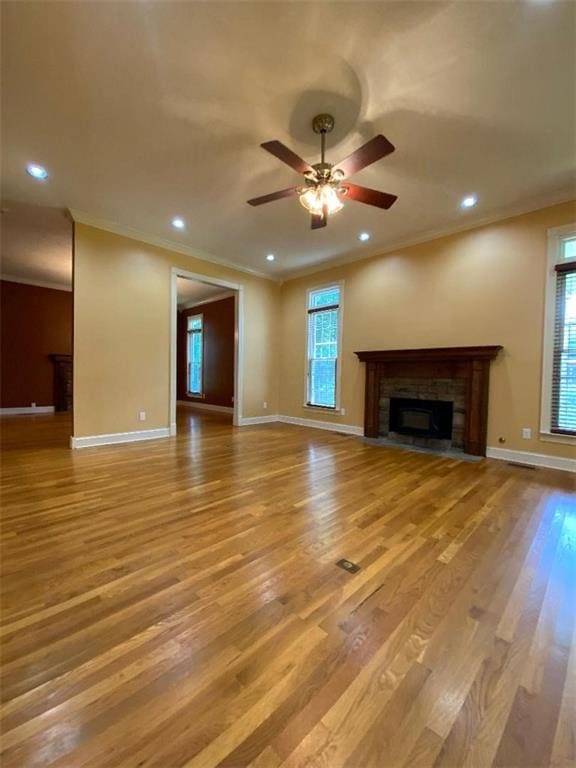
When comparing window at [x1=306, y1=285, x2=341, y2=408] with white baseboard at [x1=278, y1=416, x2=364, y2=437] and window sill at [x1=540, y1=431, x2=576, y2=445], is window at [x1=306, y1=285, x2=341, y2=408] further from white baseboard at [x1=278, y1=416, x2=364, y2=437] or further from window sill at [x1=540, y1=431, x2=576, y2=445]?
window sill at [x1=540, y1=431, x2=576, y2=445]

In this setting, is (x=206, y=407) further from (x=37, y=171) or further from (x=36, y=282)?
(x=37, y=171)

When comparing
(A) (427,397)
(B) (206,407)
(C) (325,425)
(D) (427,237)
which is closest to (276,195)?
(D) (427,237)

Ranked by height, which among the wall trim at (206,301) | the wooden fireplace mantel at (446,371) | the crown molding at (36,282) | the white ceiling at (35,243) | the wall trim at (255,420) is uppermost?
the white ceiling at (35,243)

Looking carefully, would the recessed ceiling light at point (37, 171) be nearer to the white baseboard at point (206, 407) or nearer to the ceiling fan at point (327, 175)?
the ceiling fan at point (327, 175)

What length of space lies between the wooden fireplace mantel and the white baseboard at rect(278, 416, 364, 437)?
0.34 metres

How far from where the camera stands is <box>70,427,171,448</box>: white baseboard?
176 inches

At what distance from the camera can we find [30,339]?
7.68 metres

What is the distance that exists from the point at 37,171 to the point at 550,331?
600cm

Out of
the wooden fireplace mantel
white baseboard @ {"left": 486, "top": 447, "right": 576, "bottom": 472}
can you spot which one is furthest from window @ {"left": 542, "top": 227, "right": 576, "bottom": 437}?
the wooden fireplace mantel

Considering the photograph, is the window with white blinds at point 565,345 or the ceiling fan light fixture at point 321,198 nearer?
the ceiling fan light fixture at point 321,198

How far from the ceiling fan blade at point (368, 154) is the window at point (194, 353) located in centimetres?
703

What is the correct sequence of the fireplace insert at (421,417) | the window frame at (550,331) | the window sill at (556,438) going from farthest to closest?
1. the fireplace insert at (421,417)
2. the window frame at (550,331)
3. the window sill at (556,438)

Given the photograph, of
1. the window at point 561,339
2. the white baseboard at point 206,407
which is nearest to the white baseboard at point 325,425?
the white baseboard at point 206,407

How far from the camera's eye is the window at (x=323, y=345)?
6168mm
